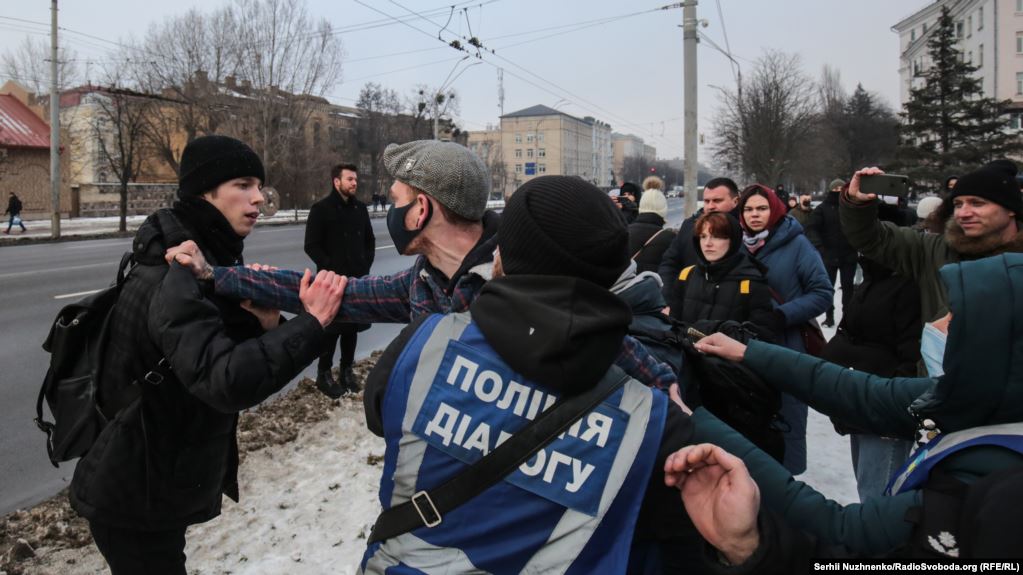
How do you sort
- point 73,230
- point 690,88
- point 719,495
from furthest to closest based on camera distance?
point 73,230 → point 690,88 → point 719,495

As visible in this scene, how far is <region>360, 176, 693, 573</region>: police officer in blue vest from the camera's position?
1.21 m

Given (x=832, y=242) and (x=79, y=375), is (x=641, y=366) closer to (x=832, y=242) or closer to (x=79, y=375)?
(x=79, y=375)

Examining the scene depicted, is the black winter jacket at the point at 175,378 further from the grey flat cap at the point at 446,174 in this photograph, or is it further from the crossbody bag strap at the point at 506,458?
→ the crossbody bag strap at the point at 506,458

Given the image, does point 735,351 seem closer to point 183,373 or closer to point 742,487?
point 742,487

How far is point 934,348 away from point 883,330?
1.53 meters

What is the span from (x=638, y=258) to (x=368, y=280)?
364 centimetres

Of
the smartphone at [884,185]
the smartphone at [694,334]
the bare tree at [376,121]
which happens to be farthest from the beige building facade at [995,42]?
the smartphone at [694,334]

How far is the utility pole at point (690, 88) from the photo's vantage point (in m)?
12.1

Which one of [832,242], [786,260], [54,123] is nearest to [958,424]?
[786,260]

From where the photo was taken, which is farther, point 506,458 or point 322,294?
point 322,294

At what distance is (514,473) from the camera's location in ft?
4.01

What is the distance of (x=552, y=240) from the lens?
4.22 ft

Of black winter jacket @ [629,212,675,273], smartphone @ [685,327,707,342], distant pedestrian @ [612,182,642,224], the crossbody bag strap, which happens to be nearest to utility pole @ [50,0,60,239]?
distant pedestrian @ [612,182,642,224]

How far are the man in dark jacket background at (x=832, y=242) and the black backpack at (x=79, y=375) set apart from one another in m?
9.17
